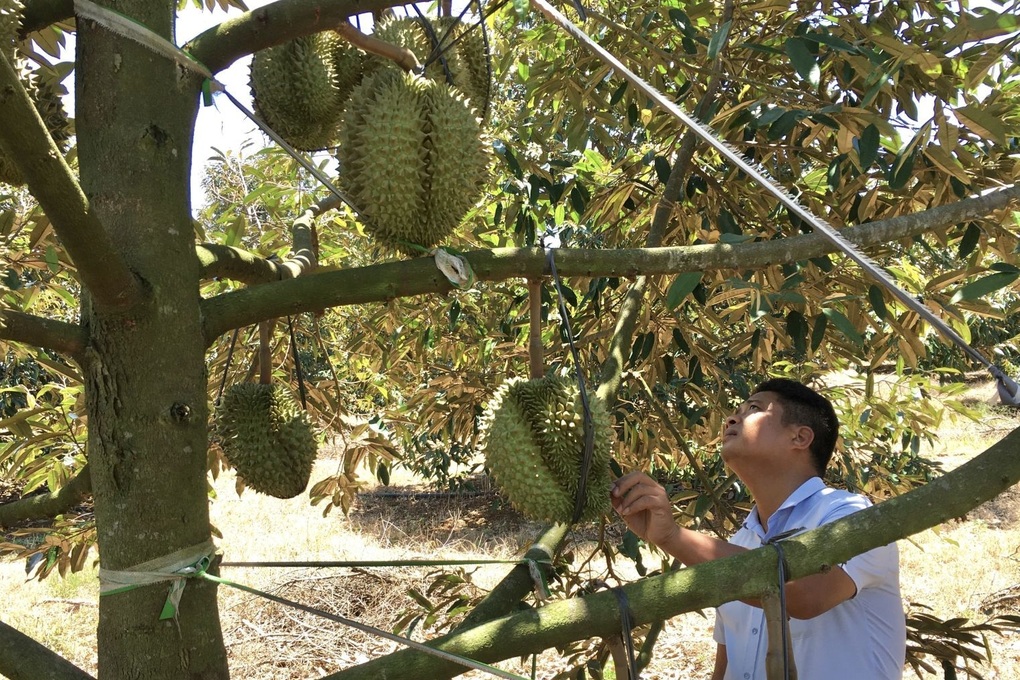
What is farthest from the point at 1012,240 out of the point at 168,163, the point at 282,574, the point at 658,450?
the point at 282,574

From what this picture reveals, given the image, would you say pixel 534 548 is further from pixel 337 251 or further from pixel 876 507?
pixel 337 251

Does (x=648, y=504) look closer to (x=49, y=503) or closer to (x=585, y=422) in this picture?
(x=585, y=422)

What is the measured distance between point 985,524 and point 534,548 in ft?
19.4

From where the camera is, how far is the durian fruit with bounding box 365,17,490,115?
133 cm

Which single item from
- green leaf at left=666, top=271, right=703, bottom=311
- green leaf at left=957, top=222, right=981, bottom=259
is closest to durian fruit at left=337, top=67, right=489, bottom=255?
green leaf at left=666, top=271, right=703, bottom=311

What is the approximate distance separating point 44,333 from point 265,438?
1.97 feet

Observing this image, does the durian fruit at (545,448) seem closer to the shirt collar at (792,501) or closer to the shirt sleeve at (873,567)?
the shirt sleeve at (873,567)

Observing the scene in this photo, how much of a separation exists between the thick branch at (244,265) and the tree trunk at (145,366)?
3.6 inches

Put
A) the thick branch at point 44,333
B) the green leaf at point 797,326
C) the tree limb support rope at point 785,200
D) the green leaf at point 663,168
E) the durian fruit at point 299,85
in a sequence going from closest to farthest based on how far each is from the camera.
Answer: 1. the tree limb support rope at point 785,200
2. the thick branch at point 44,333
3. the durian fruit at point 299,85
4. the green leaf at point 797,326
5. the green leaf at point 663,168

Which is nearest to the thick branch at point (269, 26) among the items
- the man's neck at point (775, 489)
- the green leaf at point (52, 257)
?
the green leaf at point (52, 257)

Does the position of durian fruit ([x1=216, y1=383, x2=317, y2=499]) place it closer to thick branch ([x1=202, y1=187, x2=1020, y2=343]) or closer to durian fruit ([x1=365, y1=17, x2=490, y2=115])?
thick branch ([x1=202, y1=187, x2=1020, y2=343])

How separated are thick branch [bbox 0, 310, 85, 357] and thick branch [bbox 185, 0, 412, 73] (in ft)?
1.38

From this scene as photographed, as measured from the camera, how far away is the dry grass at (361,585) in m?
3.96

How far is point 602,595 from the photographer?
84cm
